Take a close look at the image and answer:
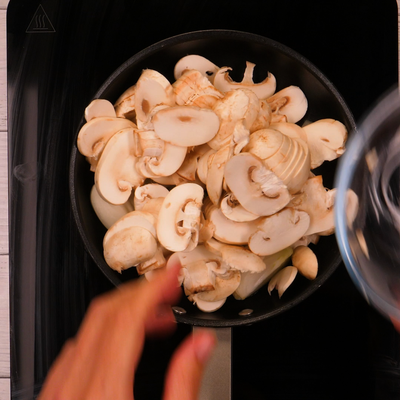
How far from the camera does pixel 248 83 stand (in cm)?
55

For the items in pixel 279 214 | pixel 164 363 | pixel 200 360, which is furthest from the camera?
pixel 164 363

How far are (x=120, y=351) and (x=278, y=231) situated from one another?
220 mm

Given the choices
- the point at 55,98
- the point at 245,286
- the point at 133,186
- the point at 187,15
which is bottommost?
the point at 245,286

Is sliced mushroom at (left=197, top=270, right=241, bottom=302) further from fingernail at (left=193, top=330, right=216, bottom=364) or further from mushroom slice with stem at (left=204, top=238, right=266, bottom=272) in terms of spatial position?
fingernail at (left=193, top=330, right=216, bottom=364)

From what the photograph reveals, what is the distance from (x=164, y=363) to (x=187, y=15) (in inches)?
19.9

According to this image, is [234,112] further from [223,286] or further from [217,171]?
[223,286]

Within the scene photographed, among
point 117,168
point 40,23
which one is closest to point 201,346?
point 117,168

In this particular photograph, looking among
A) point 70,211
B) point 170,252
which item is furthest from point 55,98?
point 170,252

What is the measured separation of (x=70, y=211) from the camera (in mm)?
591

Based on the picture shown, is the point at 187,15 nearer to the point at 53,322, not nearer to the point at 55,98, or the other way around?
the point at 55,98

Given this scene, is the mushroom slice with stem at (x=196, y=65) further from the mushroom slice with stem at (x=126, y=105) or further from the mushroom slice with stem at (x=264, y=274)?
the mushroom slice with stem at (x=264, y=274)

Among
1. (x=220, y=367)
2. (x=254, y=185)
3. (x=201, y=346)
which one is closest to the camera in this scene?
(x=201, y=346)

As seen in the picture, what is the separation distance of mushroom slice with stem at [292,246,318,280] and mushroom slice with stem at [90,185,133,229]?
23 centimetres

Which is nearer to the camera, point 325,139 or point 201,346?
point 201,346
